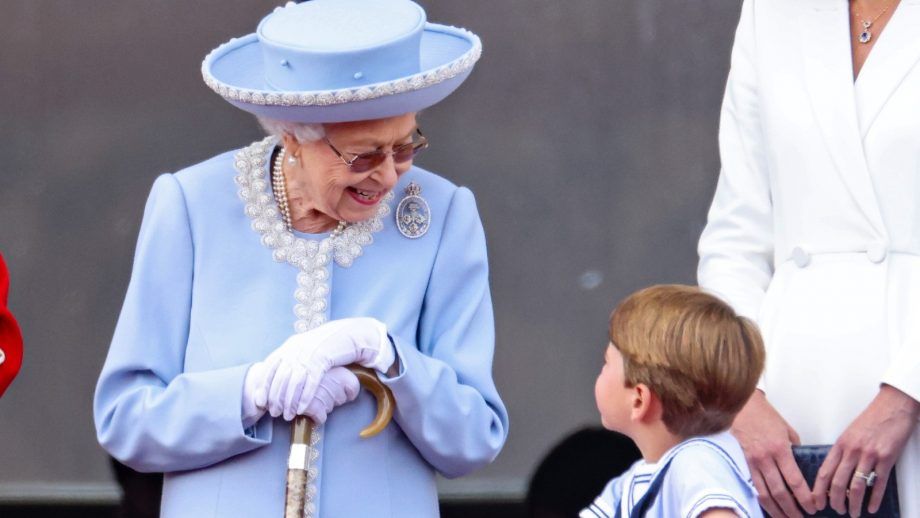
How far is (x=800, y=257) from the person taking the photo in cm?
384

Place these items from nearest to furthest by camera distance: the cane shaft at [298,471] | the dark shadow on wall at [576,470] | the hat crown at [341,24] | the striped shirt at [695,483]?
the striped shirt at [695,483], the cane shaft at [298,471], the hat crown at [341,24], the dark shadow on wall at [576,470]

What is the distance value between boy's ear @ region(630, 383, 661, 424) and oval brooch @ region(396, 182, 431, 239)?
1.89 feet

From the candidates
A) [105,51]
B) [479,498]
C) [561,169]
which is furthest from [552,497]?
[105,51]

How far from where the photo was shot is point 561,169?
555 centimetres

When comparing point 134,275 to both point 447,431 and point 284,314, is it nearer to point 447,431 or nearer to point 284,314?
point 284,314

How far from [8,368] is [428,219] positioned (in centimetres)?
86

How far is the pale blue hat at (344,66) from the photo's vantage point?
3.41 meters

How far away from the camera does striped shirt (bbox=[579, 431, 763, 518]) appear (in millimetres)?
3145

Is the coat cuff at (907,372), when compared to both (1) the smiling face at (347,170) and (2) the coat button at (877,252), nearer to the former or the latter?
(2) the coat button at (877,252)

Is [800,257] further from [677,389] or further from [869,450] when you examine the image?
[677,389]

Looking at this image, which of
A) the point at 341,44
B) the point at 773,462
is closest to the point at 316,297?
the point at 341,44

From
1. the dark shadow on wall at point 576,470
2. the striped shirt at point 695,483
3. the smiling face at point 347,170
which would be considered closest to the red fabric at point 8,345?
the smiling face at point 347,170

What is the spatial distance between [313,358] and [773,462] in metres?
0.95

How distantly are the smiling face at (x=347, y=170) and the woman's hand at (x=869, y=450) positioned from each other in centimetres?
100
